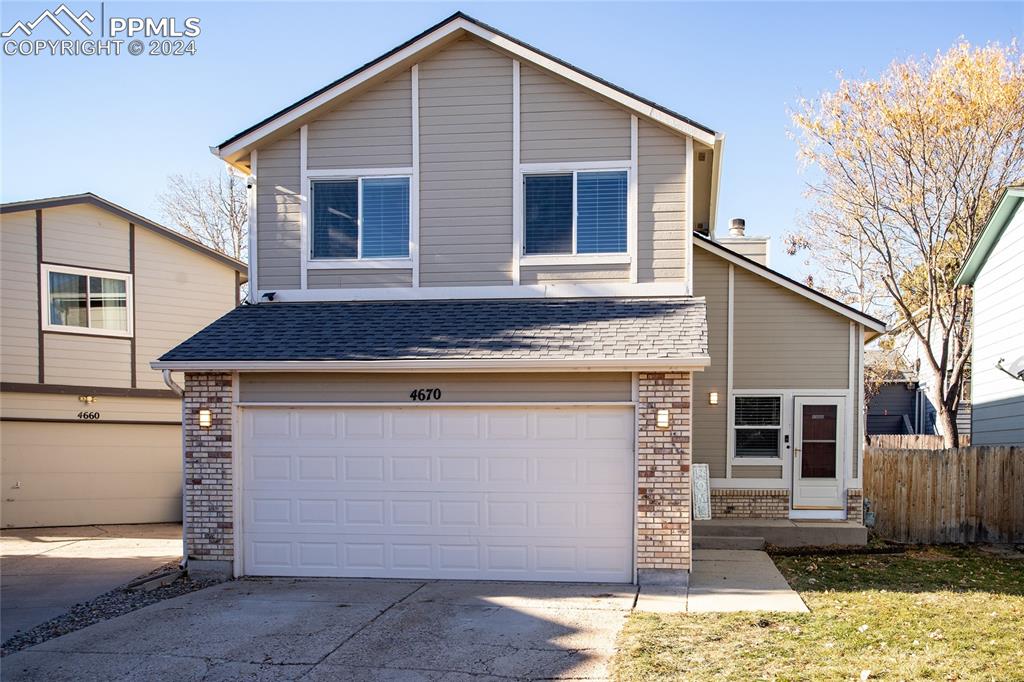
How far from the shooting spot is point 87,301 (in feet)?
49.6

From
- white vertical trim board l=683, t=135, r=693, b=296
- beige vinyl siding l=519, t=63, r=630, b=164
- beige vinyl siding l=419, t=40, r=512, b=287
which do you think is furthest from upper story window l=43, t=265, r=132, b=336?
white vertical trim board l=683, t=135, r=693, b=296

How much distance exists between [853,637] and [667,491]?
2651 millimetres

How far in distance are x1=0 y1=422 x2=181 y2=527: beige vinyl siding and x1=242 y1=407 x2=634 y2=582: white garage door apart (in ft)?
21.6

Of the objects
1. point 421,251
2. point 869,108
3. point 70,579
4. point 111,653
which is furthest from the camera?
point 869,108

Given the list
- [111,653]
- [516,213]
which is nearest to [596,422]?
[516,213]

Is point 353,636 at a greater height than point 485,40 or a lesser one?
lesser

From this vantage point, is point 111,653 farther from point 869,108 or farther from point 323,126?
point 869,108

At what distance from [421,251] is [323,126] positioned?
2.27 metres

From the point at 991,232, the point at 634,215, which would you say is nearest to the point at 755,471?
the point at 634,215

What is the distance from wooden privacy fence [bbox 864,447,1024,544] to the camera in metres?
12.7

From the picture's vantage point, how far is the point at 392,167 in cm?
1112

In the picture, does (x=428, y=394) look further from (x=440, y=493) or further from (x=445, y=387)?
(x=440, y=493)

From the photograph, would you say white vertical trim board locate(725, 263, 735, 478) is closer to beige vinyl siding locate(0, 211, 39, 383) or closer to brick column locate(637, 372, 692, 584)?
brick column locate(637, 372, 692, 584)

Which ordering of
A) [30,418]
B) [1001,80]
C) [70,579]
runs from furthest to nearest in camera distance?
[1001,80]
[30,418]
[70,579]
